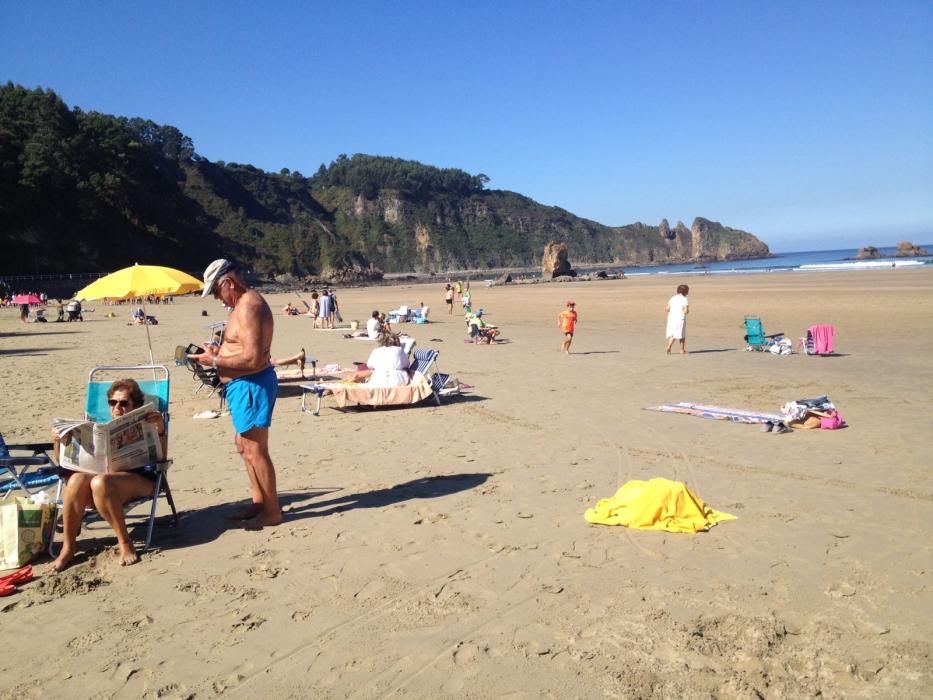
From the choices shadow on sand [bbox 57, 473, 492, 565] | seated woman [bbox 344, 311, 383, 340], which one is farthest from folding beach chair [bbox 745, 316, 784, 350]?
shadow on sand [bbox 57, 473, 492, 565]

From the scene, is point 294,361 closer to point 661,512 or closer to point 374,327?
point 661,512

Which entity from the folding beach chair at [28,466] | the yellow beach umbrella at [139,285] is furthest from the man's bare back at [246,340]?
Answer: the yellow beach umbrella at [139,285]

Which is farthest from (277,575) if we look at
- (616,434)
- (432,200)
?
(432,200)

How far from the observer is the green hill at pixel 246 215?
56.1m

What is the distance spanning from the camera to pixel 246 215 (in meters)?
109

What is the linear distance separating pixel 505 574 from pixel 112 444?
94.1 inches

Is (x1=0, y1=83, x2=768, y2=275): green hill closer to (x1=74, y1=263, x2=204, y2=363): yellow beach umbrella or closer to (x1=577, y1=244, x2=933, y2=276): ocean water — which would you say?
(x1=74, y1=263, x2=204, y2=363): yellow beach umbrella

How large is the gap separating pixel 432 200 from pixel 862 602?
544 ft

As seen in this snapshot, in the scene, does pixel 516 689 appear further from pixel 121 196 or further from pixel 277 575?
pixel 121 196

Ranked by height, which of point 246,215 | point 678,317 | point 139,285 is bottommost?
point 678,317

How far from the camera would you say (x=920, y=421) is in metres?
7.22

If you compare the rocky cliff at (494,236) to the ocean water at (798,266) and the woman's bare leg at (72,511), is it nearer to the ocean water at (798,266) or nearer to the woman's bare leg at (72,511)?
the ocean water at (798,266)

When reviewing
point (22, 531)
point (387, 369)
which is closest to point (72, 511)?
point (22, 531)

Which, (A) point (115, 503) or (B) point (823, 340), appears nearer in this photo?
(A) point (115, 503)
